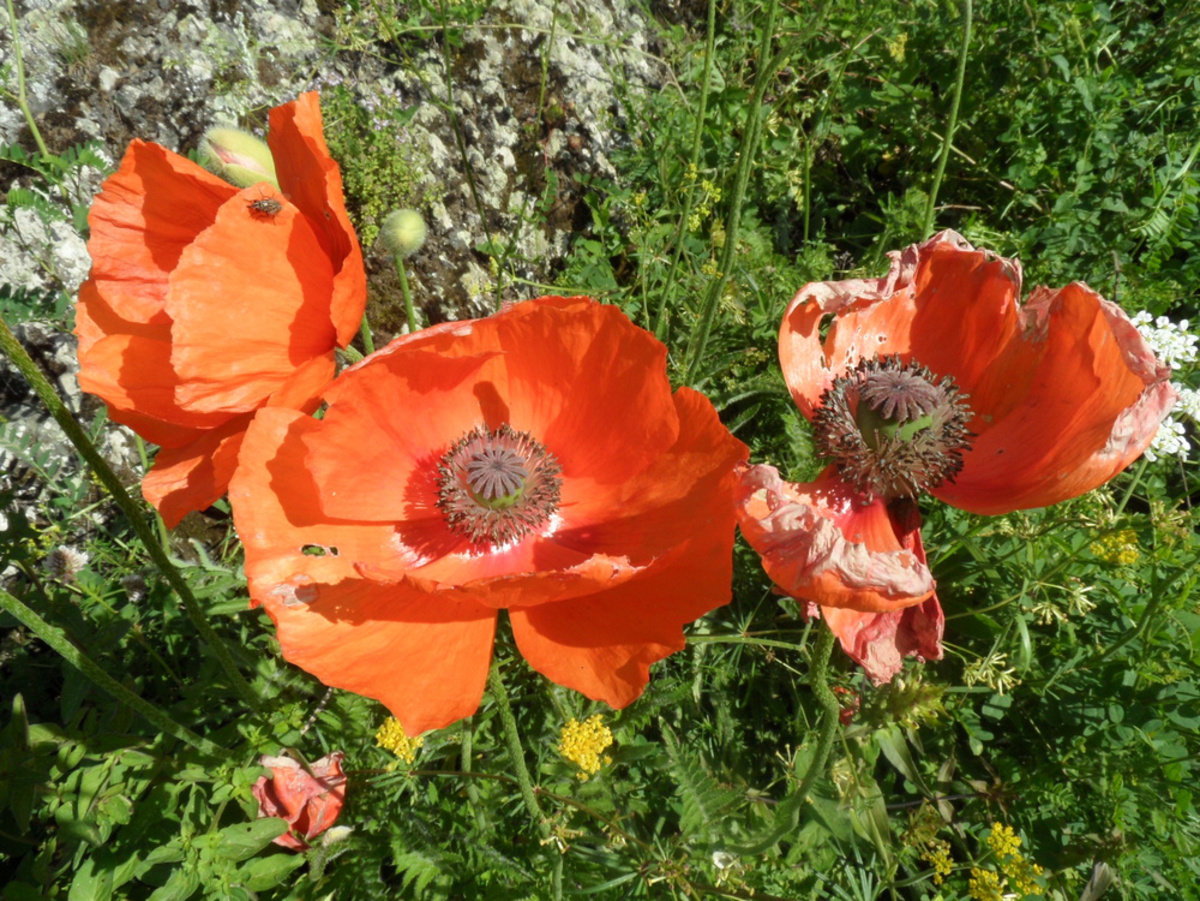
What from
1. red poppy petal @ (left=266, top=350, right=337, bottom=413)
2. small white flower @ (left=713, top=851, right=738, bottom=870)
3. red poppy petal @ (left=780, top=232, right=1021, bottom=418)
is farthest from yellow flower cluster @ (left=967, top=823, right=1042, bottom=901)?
red poppy petal @ (left=266, top=350, right=337, bottom=413)

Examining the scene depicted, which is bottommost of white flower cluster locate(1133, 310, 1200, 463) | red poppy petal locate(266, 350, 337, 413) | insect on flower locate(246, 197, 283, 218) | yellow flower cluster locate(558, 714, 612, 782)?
yellow flower cluster locate(558, 714, 612, 782)

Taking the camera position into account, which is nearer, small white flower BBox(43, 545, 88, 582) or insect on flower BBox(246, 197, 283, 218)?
insect on flower BBox(246, 197, 283, 218)

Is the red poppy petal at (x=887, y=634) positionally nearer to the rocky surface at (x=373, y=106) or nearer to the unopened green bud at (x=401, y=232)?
the unopened green bud at (x=401, y=232)

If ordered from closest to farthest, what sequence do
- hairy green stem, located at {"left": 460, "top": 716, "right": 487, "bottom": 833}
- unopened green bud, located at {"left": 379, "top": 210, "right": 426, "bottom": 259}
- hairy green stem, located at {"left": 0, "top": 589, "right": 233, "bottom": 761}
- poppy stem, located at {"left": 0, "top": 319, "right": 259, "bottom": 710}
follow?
poppy stem, located at {"left": 0, "top": 319, "right": 259, "bottom": 710}, hairy green stem, located at {"left": 0, "top": 589, "right": 233, "bottom": 761}, unopened green bud, located at {"left": 379, "top": 210, "right": 426, "bottom": 259}, hairy green stem, located at {"left": 460, "top": 716, "right": 487, "bottom": 833}

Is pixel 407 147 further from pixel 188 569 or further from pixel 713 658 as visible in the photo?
pixel 713 658

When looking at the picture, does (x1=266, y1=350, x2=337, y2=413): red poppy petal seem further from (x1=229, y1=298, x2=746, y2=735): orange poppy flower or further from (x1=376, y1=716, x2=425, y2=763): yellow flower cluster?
(x1=376, y1=716, x2=425, y2=763): yellow flower cluster

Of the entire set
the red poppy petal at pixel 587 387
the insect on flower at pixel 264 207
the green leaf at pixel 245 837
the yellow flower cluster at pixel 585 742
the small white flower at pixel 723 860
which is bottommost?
the small white flower at pixel 723 860

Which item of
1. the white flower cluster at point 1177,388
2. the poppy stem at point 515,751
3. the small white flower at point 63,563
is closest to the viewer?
the poppy stem at point 515,751

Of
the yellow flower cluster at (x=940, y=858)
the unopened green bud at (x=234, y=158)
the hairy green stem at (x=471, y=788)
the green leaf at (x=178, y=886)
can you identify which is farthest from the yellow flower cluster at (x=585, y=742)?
the unopened green bud at (x=234, y=158)
